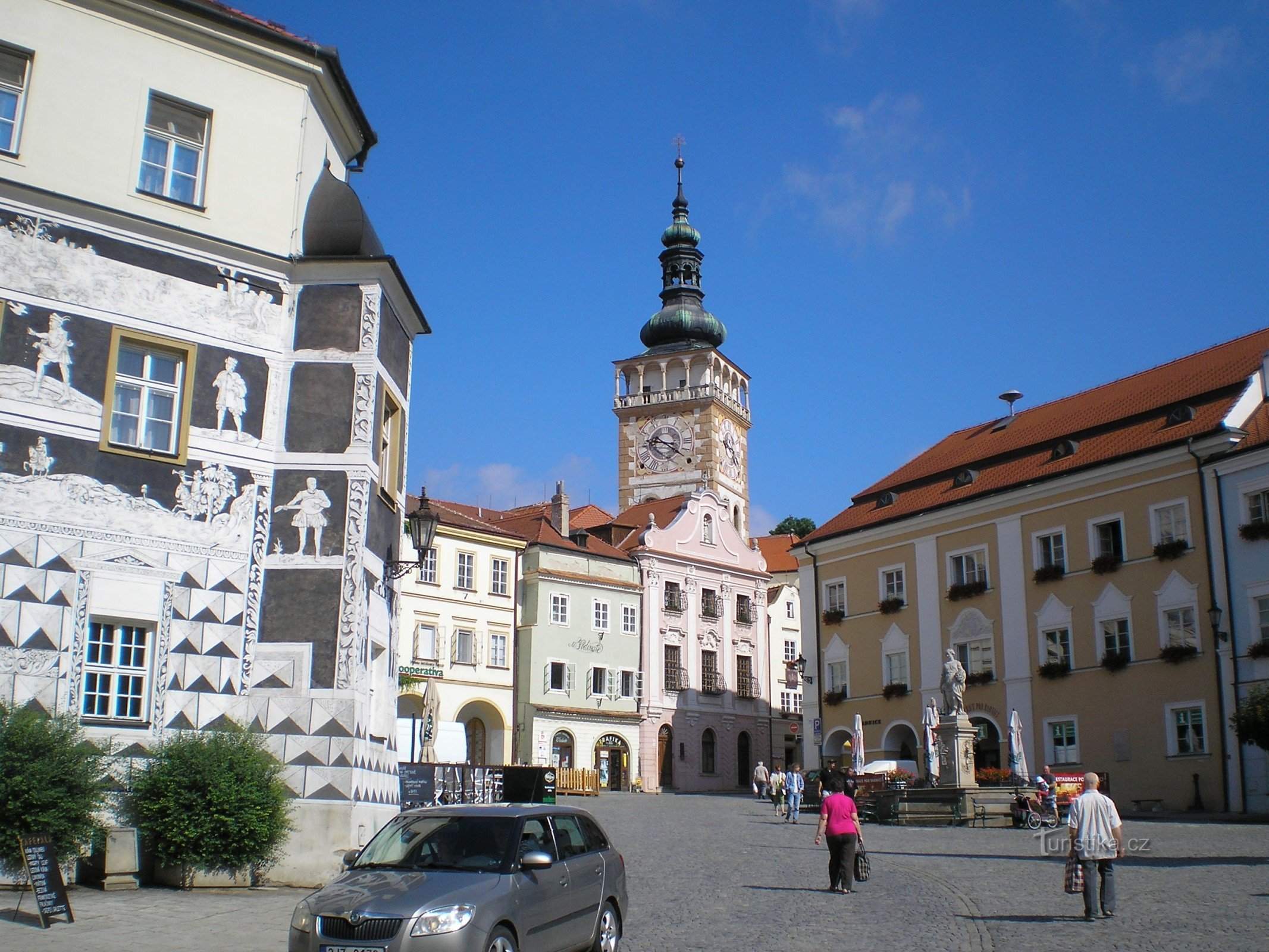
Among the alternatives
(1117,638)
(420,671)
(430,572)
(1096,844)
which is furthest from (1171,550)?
(430,572)

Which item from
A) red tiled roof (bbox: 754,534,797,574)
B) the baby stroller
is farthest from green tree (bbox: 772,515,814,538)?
the baby stroller

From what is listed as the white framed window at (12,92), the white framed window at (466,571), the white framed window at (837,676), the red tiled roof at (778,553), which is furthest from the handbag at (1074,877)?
the red tiled roof at (778,553)

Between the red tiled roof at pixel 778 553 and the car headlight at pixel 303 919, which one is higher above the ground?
the red tiled roof at pixel 778 553

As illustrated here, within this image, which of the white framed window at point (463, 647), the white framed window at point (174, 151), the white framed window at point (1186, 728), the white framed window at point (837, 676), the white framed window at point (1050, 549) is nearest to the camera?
the white framed window at point (174, 151)

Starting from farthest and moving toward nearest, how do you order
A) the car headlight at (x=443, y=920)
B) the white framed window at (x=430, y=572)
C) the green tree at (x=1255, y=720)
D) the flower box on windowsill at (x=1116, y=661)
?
the white framed window at (x=430, y=572) → the flower box on windowsill at (x=1116, y=661) → the green tree at (x=1255, y=720) → the car headlight at (x=443, y=920)

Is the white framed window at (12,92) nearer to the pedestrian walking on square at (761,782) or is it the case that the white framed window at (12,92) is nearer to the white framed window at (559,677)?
the pedestrian walking on square at (761,782)

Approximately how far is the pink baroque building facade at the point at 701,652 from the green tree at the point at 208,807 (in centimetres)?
4464

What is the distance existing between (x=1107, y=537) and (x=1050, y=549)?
2.19 m

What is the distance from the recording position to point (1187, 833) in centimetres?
2595

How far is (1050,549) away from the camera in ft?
133

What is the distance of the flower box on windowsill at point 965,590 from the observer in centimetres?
4219

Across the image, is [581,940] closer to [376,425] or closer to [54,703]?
[54,703]

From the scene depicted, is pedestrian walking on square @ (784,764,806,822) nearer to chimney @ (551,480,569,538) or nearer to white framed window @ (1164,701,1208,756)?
white framed window @ (1164,701,1208,756)

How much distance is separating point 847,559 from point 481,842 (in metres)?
39.0
